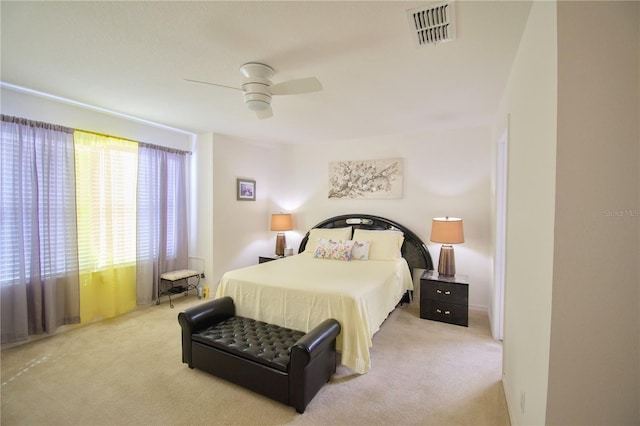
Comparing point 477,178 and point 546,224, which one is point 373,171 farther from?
point 546,224

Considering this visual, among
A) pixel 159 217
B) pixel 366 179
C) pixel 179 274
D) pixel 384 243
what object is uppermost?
pixel 366 179

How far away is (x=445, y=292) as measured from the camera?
3.28 meters

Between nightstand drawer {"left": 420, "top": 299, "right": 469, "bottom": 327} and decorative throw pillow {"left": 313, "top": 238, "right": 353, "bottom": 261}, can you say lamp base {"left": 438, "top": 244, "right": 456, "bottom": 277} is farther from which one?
decorative throw pillow {"left": 313, "top": 238, "right": 353, "bottom": 261}

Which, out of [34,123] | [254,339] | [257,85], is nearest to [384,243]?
[254,339]

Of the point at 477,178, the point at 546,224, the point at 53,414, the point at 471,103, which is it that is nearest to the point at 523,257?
the point at 546,224

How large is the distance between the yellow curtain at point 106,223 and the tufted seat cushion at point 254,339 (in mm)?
1861

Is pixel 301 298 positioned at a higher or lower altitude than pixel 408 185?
lower

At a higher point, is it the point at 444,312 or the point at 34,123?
the point at 34,123

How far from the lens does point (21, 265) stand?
2.63m

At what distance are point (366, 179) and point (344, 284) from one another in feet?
7.36

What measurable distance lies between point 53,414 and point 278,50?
2.87 m

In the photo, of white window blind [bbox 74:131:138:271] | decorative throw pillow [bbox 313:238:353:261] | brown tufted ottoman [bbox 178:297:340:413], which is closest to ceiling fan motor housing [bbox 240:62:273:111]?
brown tufted ottoman [bbox 178:297:340:413]

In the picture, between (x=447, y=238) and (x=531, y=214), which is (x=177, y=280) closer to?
(x=447, y=238)

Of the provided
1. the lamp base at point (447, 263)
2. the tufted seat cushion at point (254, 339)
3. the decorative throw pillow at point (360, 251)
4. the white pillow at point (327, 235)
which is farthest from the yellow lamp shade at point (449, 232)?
the tufted seat cushion at point (254, 339)
